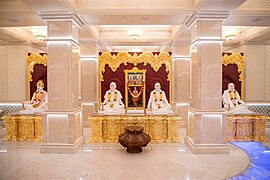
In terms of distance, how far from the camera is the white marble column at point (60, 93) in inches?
229

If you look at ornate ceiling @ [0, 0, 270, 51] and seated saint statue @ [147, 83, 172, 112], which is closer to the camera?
ornate ceiling @ [0, 0, 270, 51]

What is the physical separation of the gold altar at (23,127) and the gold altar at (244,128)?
605 centimetres

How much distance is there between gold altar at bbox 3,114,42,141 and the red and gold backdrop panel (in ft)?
10.3

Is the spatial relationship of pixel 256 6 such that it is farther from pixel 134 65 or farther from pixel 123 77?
pixel 123 77

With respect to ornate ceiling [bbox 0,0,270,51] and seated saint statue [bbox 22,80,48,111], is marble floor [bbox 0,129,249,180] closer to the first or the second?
seated saint statue [bbox 22,80,48,111]

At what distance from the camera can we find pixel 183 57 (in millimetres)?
9281

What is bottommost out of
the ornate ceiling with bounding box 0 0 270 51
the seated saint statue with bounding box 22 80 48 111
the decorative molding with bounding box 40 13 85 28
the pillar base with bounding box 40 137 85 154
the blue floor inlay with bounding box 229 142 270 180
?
the blue floor inlay with bounding box 229 142 270 180

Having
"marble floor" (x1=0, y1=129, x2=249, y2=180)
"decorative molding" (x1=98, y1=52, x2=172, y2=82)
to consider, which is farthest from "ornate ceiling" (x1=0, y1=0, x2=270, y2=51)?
"marble floor" (x1=0, y1=129, x2=249, y2=180)

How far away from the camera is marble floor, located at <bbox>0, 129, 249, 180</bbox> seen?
14.5 ft

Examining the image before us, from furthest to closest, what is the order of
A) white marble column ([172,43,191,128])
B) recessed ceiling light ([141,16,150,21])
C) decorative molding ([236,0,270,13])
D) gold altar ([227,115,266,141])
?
white marble column ([172,43,191,128]) < gold altar ([227,115,266,141]) < recessed ceiling light ([141,16,150,21]) < decorative molding ([236,0,270,13])

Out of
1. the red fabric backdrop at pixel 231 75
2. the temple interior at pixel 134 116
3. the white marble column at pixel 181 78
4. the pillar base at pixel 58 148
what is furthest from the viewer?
the red fabric backdrop at pixel 231 75

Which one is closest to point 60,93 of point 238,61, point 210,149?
point 210,149

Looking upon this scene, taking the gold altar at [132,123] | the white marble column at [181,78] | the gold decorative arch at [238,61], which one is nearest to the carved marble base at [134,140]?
the gold altar at [132,123]

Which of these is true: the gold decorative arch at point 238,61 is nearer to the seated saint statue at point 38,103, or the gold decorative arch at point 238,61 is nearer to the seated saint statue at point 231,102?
the seated saint statue at point 231,102
